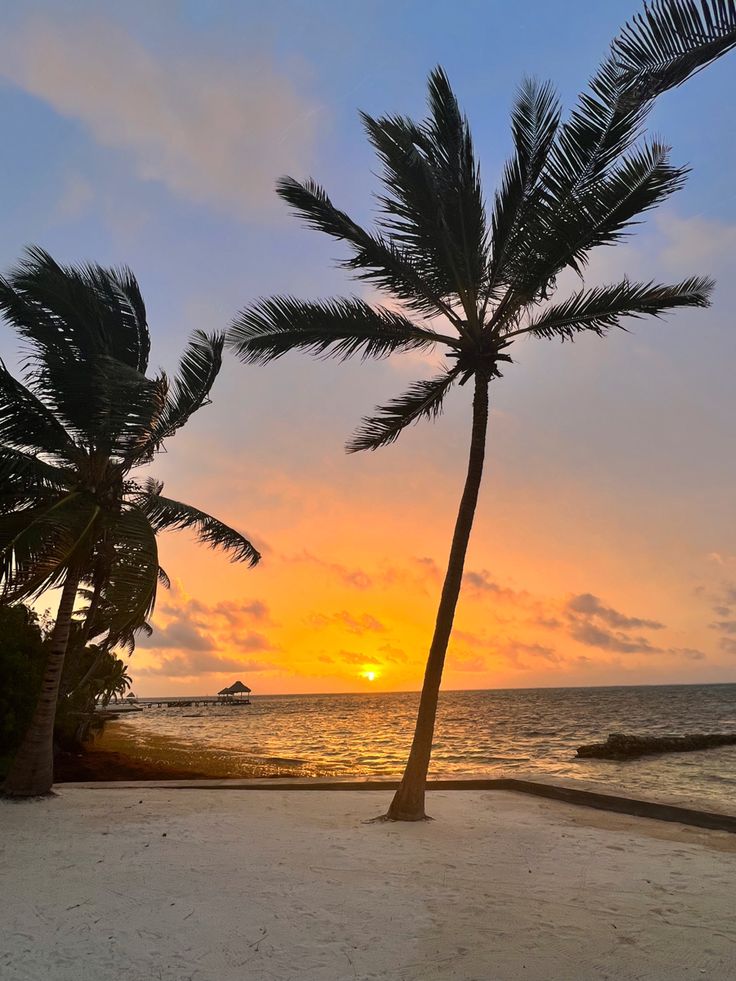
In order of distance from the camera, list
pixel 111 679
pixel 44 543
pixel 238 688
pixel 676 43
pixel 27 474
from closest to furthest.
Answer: pixel 676 43
pixel 44 543
pixel 27 474
pixel 111 679
pixel 238 688

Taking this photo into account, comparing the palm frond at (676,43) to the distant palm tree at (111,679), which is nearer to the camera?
the palm frond at (676,43)

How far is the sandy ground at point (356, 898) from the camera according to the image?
14.5 feet

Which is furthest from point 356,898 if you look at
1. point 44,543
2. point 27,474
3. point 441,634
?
point 27,474

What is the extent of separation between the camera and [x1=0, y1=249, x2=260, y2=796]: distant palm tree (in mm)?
9352

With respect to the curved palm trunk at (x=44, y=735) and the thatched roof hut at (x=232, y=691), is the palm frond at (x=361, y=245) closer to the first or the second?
the curved palm trunk at (x=44, y=735)

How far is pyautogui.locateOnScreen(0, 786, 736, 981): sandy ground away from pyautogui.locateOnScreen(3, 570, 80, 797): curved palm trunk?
871 millimetres

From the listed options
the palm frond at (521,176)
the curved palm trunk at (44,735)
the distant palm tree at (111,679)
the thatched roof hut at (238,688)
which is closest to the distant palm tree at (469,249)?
the palm frond at (521,176)

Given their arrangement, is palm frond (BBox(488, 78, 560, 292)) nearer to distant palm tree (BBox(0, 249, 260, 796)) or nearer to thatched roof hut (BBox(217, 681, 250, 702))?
distant palm tree (BBox(0, 249, 260, 796))

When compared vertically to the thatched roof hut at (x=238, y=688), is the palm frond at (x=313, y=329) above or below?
above

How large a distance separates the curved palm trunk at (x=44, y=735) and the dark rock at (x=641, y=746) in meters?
23.8

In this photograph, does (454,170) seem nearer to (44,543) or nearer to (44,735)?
(44,543)

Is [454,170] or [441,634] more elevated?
[454,170]

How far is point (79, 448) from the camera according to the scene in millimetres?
11359

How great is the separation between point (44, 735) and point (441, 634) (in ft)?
21.3
